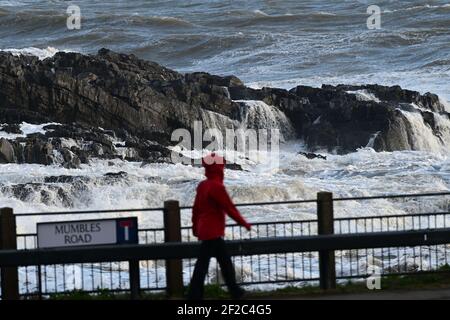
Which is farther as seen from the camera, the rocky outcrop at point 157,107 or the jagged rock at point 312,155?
the jagged rock at point 312,155

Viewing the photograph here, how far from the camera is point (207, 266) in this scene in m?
12.4

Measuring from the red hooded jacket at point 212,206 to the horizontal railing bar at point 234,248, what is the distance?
0.96 m

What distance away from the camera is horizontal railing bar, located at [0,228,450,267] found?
1316cm

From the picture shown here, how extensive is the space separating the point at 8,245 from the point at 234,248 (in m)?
2.29

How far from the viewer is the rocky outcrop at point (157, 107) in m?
32.4

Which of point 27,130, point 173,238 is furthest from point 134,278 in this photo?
point 27,130

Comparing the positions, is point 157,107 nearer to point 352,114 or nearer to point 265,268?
point 352,114

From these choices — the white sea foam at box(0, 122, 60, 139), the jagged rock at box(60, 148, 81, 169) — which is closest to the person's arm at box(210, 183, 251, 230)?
the jagged rock at box(60, 148, 81, 169)

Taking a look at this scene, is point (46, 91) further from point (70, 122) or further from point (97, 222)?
point (97, 222)

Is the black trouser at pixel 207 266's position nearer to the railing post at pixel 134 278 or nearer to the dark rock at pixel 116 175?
the railing post at pixel 134 278

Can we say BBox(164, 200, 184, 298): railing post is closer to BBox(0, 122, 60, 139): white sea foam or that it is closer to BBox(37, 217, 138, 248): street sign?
BBox(37, 217, 138, 248): street sign

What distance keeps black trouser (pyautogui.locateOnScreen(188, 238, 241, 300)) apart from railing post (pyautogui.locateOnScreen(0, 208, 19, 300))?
80.4 inches

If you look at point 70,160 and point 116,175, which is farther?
point 70,160

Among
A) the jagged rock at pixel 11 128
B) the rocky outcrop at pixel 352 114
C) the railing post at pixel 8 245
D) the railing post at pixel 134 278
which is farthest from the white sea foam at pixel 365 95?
the railing post at pixel 8 245
